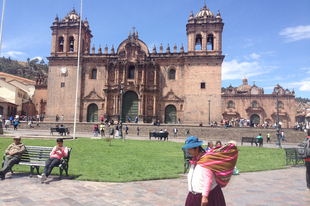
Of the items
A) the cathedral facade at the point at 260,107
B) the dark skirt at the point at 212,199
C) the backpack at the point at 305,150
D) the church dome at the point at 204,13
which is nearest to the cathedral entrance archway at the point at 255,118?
the cathedral facade at the point at 260,107

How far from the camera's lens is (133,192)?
5.31 metres

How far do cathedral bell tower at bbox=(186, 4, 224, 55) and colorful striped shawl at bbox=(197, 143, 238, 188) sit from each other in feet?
105

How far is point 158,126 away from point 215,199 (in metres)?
24.8

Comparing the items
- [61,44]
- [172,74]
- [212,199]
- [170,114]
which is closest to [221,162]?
[212,199]

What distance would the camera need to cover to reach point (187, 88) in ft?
109

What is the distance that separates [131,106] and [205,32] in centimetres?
1437

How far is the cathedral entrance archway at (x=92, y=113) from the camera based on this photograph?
34625 millimetres

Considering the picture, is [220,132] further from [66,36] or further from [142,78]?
[66,36]

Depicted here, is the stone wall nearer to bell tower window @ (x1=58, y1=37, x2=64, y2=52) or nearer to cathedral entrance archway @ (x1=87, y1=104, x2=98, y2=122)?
cathedral entrance archway @ (x1=87, y1=104, x2=98, y2=122)

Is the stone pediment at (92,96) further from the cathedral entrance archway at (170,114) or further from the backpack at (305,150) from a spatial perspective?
the backpack at (305,150)

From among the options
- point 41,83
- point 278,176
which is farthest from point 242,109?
point 278,176

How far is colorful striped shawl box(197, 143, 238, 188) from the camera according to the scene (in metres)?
2.53

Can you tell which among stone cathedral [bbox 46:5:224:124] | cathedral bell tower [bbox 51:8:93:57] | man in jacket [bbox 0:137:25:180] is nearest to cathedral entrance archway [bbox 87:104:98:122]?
stone cathedral [bbox 46:5:224:124]

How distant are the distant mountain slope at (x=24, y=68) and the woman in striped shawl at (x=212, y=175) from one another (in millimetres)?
84502
